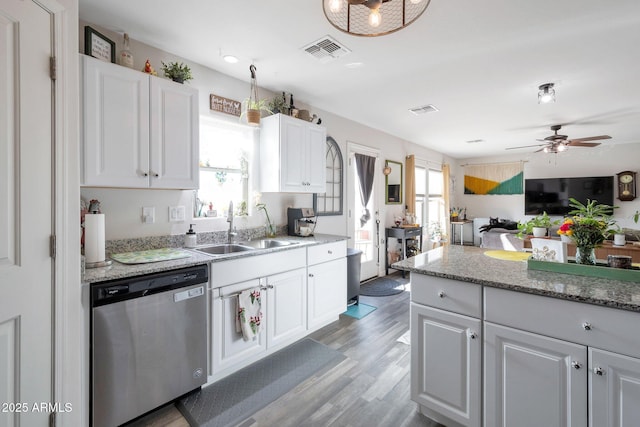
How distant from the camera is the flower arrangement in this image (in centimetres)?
148

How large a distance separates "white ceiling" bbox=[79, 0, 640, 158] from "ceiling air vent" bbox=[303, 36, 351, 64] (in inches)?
2.0

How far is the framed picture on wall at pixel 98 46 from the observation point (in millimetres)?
1717

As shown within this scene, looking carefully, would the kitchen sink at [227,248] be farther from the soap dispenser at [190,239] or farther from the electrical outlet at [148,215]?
the electrical outlet at [148,215]

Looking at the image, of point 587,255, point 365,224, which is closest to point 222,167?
point 365,224

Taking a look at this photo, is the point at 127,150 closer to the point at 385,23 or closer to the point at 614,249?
the point at 385,23

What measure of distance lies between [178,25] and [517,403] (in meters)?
2.93

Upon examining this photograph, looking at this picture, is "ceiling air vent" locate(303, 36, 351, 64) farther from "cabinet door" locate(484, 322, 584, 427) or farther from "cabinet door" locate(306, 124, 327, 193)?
"cabinet door" locate(484, 322, 584, 427)

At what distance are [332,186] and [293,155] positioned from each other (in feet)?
3.63

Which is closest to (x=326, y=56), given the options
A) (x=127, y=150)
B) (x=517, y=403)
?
(x=127, y=150)

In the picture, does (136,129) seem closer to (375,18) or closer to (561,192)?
(375,18)

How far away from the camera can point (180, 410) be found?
5.87 feet

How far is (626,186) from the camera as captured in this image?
572 centimetres

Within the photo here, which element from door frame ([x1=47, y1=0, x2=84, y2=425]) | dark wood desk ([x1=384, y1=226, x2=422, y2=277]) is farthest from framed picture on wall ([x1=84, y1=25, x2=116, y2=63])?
dark wood desk ([x1=384, y1=226, x2=422, y2=277])

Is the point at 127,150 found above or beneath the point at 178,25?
beneath
